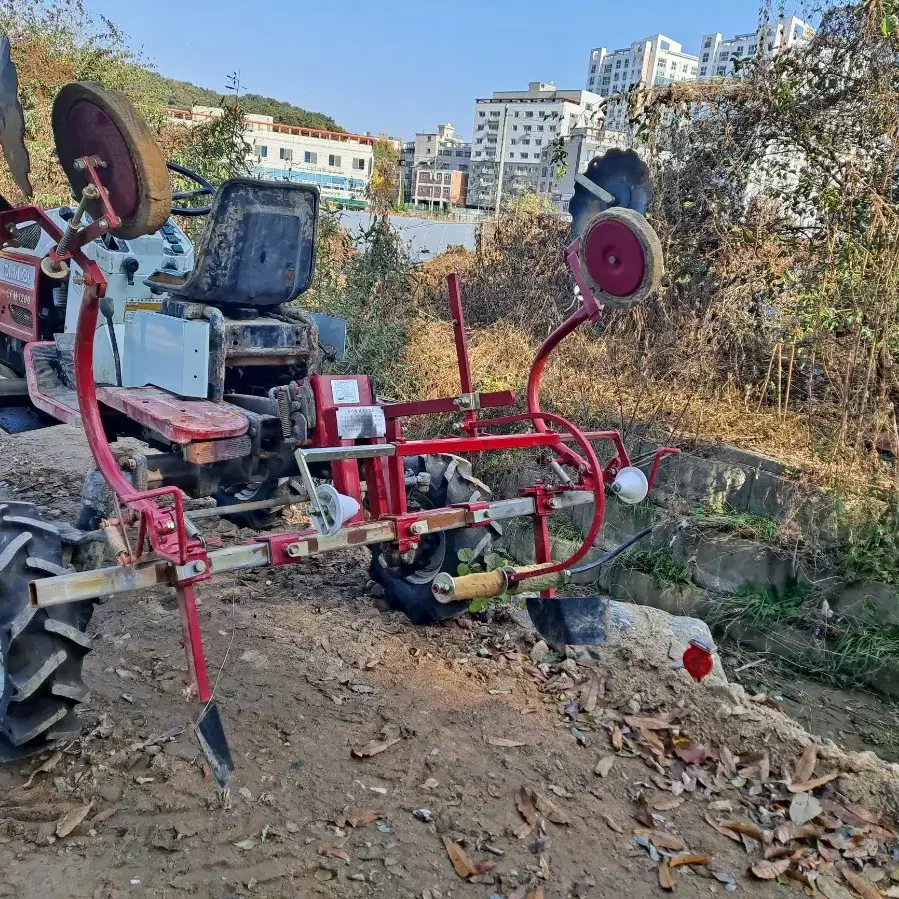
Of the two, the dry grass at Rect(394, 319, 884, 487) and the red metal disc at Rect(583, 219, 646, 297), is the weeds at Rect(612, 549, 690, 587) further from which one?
the red metal disc at Rect(583, 219, 646, 297)

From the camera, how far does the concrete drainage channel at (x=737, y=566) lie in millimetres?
4490

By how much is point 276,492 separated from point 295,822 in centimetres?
240

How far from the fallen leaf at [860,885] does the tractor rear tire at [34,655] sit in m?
2.67

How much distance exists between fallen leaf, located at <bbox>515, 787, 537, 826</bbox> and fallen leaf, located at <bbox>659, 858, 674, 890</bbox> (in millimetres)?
438

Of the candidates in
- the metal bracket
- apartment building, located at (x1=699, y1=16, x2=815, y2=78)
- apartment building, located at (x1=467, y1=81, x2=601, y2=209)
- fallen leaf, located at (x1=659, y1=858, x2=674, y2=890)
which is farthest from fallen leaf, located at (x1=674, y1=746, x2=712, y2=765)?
apartment building, located at (x1=467, y1=81, x2=601, y2=209)

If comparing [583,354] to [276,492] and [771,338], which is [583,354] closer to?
[771,338]

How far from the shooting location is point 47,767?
2.87 m

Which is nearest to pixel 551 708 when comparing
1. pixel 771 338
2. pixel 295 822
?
pixel 295 822

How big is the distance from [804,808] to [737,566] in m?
2.17

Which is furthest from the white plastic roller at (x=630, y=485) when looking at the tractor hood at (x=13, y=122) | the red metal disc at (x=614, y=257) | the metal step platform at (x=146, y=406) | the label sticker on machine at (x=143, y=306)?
the label sticker on machine at (x=143, y=306)

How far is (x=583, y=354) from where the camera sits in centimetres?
693

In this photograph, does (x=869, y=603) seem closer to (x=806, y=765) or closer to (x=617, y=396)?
(x=806, y=765)

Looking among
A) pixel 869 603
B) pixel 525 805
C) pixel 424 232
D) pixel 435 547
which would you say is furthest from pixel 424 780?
pixel 424 232

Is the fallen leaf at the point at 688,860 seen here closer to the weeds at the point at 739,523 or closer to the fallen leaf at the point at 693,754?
the fallen leaf at the point at 693,754
